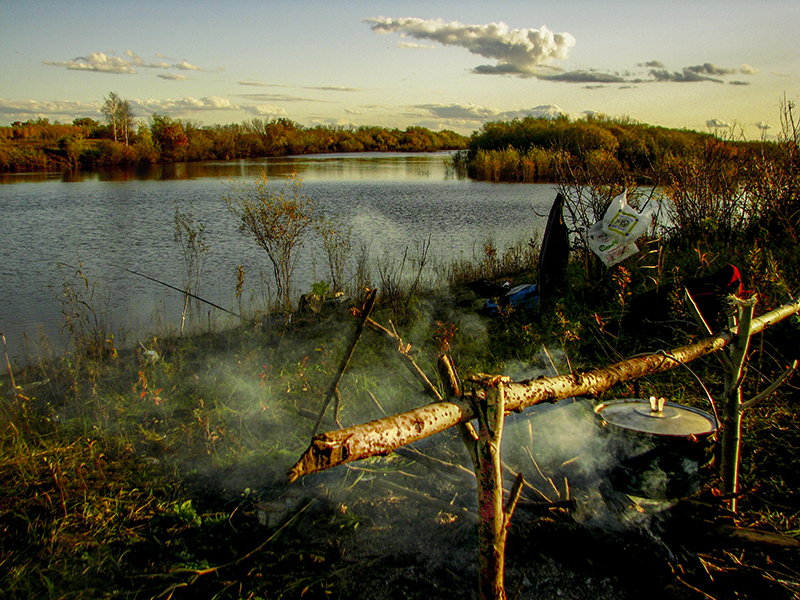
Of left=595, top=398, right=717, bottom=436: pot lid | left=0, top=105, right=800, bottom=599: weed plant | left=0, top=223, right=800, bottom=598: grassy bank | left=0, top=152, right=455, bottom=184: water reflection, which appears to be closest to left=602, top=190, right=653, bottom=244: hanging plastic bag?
left=0, top=105, right=800, bottom=599: weed plant

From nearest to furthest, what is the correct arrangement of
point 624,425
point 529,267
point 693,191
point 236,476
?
point 624,425 < point 236,476 < point 693,191 < point 529,267

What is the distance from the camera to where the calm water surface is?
822 centimetres

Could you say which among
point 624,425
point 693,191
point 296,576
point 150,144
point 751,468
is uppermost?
point 150,144

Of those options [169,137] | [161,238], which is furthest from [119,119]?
[161,238]

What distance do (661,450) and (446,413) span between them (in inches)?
64.3

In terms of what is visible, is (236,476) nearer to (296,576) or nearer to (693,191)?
(296,576)

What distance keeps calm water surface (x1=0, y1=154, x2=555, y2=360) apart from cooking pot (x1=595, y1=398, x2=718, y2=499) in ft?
20.0

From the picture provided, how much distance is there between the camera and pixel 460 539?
2521 mm

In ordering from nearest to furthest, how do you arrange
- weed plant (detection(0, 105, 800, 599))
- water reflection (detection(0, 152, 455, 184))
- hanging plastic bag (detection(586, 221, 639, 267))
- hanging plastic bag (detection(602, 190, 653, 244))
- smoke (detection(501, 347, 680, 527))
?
weed plant (detection(0, 105, 800, 599))
smoke (detection(501, 347, 680, 527))
hanging plastic bag (detection(602, 190, 653, 244))
hanging plastic bag (detection(586, 221, 639, 267))
water reflection (detection(0, 152, 455, 184))

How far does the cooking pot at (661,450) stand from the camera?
6.93 feet

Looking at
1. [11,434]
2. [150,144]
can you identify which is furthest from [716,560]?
[150,144]

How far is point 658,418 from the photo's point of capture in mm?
2115

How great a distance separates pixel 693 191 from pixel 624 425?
286 inches

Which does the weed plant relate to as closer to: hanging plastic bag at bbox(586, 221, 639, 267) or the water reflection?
hanging plastic bag at bbox(586, 221, 639, 267)
